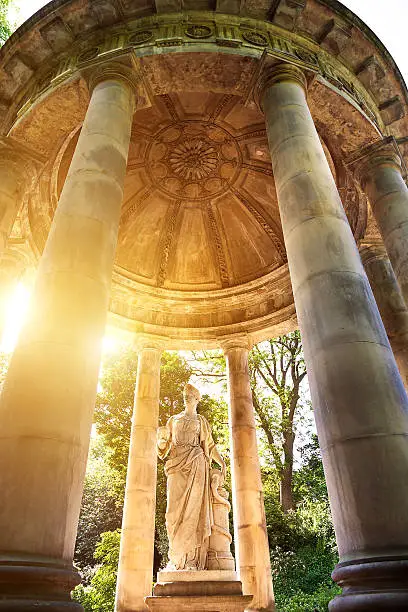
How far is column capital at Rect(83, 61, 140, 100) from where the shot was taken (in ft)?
39.3

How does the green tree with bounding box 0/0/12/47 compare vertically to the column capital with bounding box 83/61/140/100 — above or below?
above

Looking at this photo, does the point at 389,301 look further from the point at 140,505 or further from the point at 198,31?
the point at 140,505

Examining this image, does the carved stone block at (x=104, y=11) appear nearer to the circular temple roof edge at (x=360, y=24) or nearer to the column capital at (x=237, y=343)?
the circular temple roof edge at (x=360, y=24)

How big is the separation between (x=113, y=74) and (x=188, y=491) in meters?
13.6

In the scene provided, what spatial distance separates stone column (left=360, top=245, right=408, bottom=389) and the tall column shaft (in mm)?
2204

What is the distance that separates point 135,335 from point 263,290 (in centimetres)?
787

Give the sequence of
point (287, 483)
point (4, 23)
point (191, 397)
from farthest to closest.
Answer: point (287, 483) < point (4, 23) < point (191, 397)

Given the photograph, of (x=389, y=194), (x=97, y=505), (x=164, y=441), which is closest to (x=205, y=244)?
(x=389, y=194)

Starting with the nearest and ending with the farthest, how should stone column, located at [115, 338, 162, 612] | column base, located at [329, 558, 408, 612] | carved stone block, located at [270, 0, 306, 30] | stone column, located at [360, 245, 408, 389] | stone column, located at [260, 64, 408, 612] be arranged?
column base, located at [329, 558, 408, 612]
stone column, located at [260, 64, 408, 612]
carved stone block, located at [270, 0, 306, 30]
stone column, located at [360, 245, 408, 389]
stone column, located at [115, 338, 162, 612]

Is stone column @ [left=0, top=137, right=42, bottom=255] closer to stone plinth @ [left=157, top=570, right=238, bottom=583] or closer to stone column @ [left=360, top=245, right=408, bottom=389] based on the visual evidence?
stone plinth @ [left=157, top=570, right=238, bottom=583]

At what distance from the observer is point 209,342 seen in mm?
24172

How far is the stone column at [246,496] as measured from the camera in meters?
16.8

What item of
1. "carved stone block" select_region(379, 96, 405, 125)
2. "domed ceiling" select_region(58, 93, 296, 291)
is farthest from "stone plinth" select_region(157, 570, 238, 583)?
"carved stone block" select_region(379, 96, 405, 125)

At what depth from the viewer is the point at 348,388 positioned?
6.85 metres
